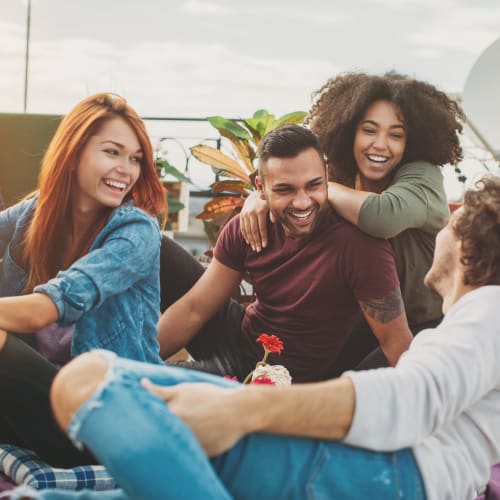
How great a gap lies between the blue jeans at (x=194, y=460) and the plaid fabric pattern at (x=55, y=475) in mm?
468

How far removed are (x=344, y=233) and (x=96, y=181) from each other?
0.65m

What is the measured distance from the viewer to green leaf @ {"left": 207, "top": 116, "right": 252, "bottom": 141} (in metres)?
3.59

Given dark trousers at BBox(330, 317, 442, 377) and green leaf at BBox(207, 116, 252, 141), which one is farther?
green leaf at BBox(207, 116, 252, 141)

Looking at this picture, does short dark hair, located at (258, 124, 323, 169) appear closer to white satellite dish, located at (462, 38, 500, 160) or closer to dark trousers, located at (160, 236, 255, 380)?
dark trousers, located at (160, 236, 255, 380)

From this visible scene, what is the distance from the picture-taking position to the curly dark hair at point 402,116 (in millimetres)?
2277

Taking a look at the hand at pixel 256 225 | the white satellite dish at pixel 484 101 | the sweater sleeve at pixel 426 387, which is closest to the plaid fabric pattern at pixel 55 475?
the sweater sleeve at pixel 426 387

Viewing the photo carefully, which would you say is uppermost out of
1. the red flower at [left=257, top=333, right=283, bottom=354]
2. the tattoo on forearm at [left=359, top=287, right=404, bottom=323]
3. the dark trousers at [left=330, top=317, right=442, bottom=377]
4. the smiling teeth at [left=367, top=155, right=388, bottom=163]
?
the smiling teeth at [left=367, top=155, right=388, bottom=163]

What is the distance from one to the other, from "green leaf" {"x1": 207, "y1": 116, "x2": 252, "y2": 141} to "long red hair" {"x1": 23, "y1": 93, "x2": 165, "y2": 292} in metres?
1.70

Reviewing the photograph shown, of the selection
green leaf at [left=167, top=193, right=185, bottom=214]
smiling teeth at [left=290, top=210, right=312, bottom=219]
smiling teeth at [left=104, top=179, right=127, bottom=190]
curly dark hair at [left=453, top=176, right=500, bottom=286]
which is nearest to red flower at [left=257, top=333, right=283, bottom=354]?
smiling teeth at [left=290, top=210, right=312, bottom=219]

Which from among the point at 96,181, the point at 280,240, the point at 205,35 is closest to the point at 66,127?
the point at 96,181

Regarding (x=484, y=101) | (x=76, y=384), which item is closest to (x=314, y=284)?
(x=76, y=384)

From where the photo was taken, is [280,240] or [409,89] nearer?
[280,240]

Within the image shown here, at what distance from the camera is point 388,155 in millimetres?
2256

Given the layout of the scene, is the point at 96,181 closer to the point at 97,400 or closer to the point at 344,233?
the point at 344,233
